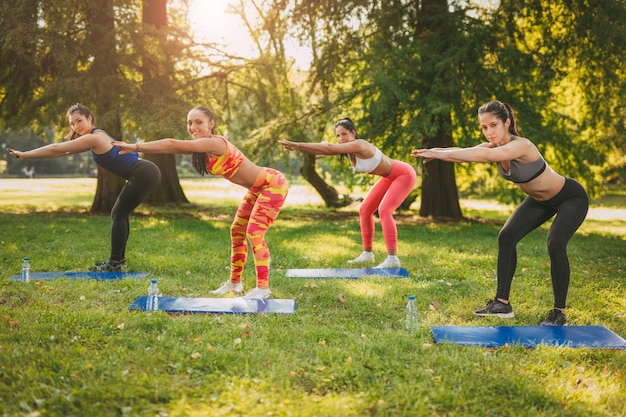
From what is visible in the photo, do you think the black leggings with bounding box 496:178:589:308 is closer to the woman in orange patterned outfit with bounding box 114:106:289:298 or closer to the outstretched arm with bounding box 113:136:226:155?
the woman in orange patterned outfit with bounding box 114:106:289:298

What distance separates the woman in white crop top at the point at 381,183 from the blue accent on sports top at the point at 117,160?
9.73 feet

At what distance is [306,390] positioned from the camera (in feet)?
11.6

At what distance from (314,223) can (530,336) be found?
33.9 feet

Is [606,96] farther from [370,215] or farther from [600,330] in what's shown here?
[600,330]

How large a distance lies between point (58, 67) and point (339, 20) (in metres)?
8.15

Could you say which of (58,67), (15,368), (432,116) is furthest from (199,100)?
(15,368)

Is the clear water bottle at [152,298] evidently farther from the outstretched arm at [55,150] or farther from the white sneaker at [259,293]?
the outstretched arm at [55,150]

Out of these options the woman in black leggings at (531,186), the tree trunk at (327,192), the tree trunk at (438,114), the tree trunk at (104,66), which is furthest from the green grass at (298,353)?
the tree trunk at (327,192)

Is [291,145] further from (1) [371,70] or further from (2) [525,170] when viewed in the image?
(1) [371,70]

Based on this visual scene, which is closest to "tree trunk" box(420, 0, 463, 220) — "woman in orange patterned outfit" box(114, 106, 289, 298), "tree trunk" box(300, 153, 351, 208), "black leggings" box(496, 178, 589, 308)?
"tree trunk" box(300, 153, 351, 208)

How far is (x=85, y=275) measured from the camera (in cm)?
685

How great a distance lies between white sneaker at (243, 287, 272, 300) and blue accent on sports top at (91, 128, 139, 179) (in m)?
2.83

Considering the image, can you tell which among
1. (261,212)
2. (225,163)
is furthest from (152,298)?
(225,163)

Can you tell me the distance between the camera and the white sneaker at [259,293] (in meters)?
5.80
